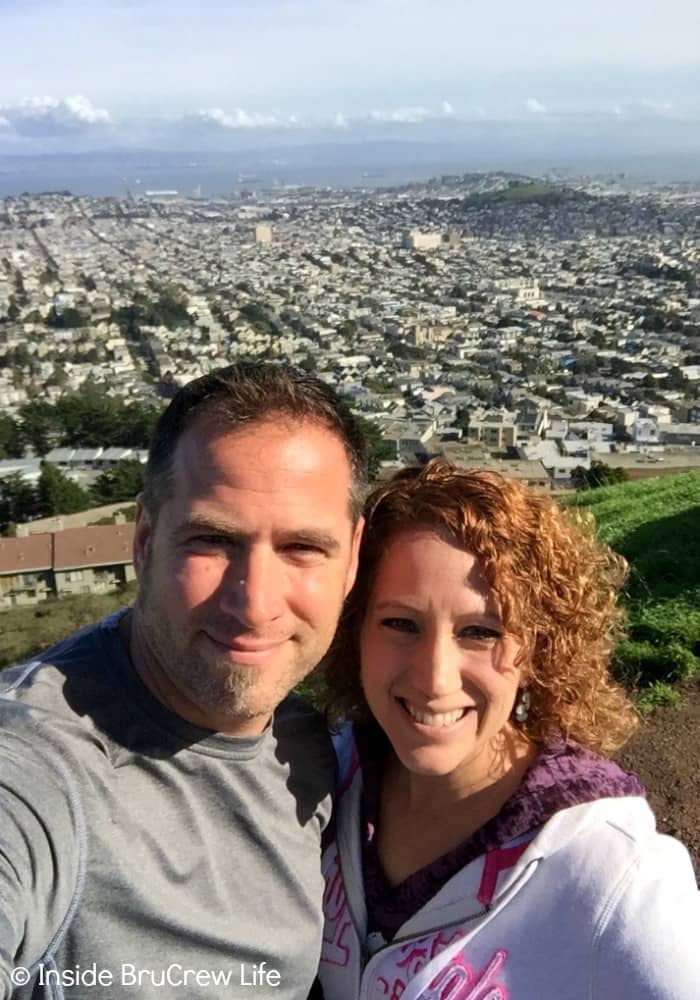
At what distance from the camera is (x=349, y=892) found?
1492 mm

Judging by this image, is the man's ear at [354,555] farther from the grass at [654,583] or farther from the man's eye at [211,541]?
the grass at [654,583]

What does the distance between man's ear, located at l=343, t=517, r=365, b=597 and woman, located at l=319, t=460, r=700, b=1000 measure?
0.05 meters

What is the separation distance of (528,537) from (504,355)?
143ft

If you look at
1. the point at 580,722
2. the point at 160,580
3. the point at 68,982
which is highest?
the point at 160,580

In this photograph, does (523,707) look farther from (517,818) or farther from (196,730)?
(196,730)

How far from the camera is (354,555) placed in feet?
4.88

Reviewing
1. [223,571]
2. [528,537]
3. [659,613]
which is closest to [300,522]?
[223,571]

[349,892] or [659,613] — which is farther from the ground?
[349,892]

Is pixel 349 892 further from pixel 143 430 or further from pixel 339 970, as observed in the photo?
pixel 143 430

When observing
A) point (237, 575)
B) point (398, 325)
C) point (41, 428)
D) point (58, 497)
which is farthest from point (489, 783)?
point (398, 325)

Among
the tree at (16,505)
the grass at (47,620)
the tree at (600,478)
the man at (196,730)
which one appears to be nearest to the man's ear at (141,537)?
the man at (196,730)

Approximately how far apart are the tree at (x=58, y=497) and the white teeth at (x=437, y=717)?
21.3 m

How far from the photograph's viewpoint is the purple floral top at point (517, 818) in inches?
52.9

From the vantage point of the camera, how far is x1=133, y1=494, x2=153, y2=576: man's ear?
1.42 metres
